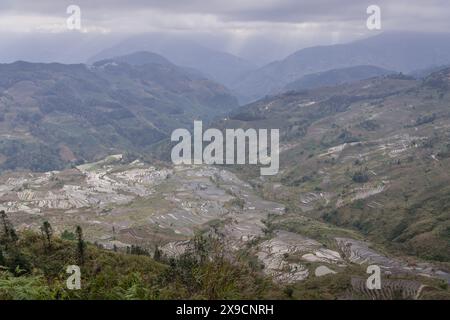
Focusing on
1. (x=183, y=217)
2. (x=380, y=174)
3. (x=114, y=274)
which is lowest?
(x=183, y=217)

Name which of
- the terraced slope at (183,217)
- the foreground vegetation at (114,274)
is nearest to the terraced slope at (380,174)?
the terraced slope at (183,217)

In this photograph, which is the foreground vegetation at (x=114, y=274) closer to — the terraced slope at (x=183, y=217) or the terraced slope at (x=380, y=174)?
the terraced slope at (x=183, y=217)

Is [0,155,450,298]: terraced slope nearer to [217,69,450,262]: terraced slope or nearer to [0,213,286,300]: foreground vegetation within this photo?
[217,69,450,262]: terraced slope

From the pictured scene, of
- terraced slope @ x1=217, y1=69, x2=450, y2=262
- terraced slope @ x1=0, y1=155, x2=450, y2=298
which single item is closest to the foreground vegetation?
terraced slope @ x1=0, y1=155, x2=450, y2=298

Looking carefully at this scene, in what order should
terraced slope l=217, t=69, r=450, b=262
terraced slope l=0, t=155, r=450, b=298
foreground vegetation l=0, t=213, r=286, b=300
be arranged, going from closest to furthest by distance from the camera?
foreground vegetation l=0, t=213, r=286, b=300
terraced slope l=0, t=155, r=450, b=298
terraced slope l=217, t=69, r=450, b=262

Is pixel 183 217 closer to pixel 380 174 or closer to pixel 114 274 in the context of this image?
pixel 380 174

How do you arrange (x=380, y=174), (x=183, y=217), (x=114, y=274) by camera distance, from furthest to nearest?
1. (x=380, y=174)
2. (x=183, y=217)
3. (x=114, y=274)

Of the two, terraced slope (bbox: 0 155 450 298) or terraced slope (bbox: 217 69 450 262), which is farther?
terraced slope (bbox: 217 69 450 262)

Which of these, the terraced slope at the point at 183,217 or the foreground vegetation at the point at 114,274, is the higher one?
the foreground vegetation at the point at 114,274

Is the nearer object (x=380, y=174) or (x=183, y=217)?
(x=183, y=217)

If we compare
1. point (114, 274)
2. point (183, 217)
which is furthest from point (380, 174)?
point (114, 274)

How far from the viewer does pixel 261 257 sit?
6519cm
